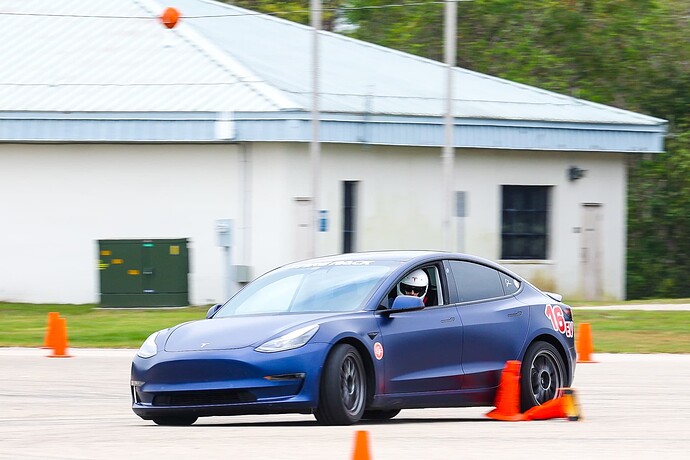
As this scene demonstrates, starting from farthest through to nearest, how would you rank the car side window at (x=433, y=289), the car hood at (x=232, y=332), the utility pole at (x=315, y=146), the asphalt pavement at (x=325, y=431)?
the utility pole at (x=315, y=146), the car side window at (x=433, y=289), the car hood at (x=232, y=332), the asphalt pavement at (x=325, y=431)

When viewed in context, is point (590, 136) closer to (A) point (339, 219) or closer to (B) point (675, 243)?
(A) point (339, 219)

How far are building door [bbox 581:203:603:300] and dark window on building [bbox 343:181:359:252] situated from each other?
242 inches

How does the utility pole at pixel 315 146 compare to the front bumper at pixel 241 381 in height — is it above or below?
above

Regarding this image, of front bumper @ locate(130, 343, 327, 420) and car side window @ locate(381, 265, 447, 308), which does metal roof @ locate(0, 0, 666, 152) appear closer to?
car side window @ locate(381, 265, 447, 308)

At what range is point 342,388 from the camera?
411 inches

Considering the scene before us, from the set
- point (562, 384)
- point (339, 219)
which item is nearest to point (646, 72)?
point (339, 219)

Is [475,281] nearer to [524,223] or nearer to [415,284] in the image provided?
[415,284]

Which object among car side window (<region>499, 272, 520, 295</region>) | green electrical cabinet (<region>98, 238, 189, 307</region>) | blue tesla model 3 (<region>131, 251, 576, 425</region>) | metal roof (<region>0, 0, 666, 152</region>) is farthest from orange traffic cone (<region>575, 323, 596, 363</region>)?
green electrical cabinet (<region>98, 238, 189, 307</region>)

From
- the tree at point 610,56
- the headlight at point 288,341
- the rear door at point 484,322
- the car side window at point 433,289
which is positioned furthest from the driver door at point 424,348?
the tree at point 610,56

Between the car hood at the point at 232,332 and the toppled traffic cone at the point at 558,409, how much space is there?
7.09 feet

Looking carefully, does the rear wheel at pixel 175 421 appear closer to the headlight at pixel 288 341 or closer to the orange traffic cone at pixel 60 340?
the headlight at pixel 288 341

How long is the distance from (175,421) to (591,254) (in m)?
23.6

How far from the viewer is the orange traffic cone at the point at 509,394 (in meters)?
11.7

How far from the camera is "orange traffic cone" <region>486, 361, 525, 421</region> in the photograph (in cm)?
1171
